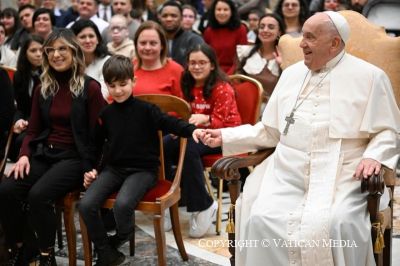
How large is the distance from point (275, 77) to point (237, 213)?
2.41 meters

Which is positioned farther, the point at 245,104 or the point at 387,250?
the point at 245,104

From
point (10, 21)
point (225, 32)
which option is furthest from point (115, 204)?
point (10, 21)

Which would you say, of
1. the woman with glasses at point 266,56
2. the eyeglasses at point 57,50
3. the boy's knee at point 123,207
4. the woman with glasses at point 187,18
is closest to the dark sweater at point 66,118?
the eyeglasses at point 57,50

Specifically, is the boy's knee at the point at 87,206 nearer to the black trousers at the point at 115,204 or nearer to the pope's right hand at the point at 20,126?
the black trousers at the point at 115,204

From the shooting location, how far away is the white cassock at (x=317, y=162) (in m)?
3.17

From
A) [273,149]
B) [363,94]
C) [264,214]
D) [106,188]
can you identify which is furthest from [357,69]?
[106,188]

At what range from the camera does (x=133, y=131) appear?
4.04 meters

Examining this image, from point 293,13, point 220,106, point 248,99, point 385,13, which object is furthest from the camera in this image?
point 293,13

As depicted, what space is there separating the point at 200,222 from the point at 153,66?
1.17 metres

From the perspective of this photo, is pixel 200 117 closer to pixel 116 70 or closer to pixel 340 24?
pixel 116 70

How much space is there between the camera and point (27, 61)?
5.17m

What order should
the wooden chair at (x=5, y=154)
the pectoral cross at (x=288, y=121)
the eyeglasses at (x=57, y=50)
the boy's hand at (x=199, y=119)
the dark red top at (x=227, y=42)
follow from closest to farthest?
the pectoral cross at (x=288, y=121) → the eyeglasses at (x=57, y=50) → the wooden chair at (x=5, y=154) → the boy's hand at (x=199, y=119) → the dark red top at (x=227, y=42)

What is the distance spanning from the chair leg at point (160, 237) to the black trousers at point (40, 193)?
0.56 m

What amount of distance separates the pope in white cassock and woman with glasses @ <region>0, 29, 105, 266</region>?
2.86ft
